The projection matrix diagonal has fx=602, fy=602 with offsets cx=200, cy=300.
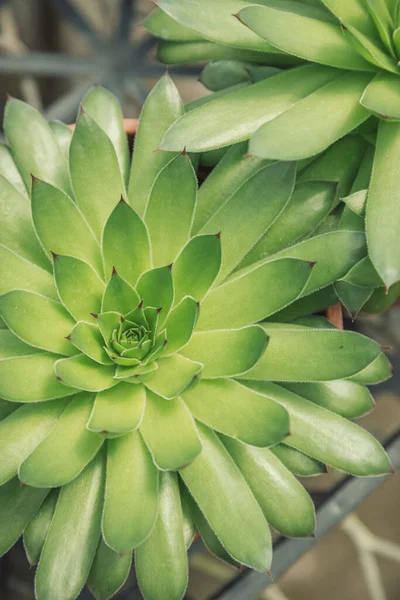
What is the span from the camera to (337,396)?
66 cm

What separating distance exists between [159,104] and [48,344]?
294 millimetres

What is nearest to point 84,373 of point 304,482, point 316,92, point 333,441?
point 333,441

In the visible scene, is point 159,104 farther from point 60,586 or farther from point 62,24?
point 62,24

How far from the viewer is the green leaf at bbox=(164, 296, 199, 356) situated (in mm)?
580

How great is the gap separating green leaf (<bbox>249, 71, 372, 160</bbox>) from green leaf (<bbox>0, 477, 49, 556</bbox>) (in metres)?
0.41

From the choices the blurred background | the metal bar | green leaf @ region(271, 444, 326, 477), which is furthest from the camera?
A: the blurred background

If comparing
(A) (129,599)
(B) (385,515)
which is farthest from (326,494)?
(B) (385,515)

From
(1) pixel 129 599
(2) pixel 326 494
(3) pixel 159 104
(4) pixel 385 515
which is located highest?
(3) pixel 159 104

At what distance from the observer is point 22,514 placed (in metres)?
0.61

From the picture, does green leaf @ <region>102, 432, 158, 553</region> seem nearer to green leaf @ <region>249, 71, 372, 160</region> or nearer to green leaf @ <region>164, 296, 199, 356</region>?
green leaf @ <region>164, 296, 199, 356</region>

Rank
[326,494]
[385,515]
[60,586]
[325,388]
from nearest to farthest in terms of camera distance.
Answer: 1. [60,586]
2. [325,388]
3. [326,494]
4. [385,515]

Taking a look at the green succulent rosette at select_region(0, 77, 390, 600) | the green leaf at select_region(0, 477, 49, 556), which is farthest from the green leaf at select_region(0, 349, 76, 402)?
the green leaf at select_region(0, 477, 49, 556)

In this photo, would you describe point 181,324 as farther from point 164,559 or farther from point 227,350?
point 164,559

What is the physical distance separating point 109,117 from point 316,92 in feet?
0.81
